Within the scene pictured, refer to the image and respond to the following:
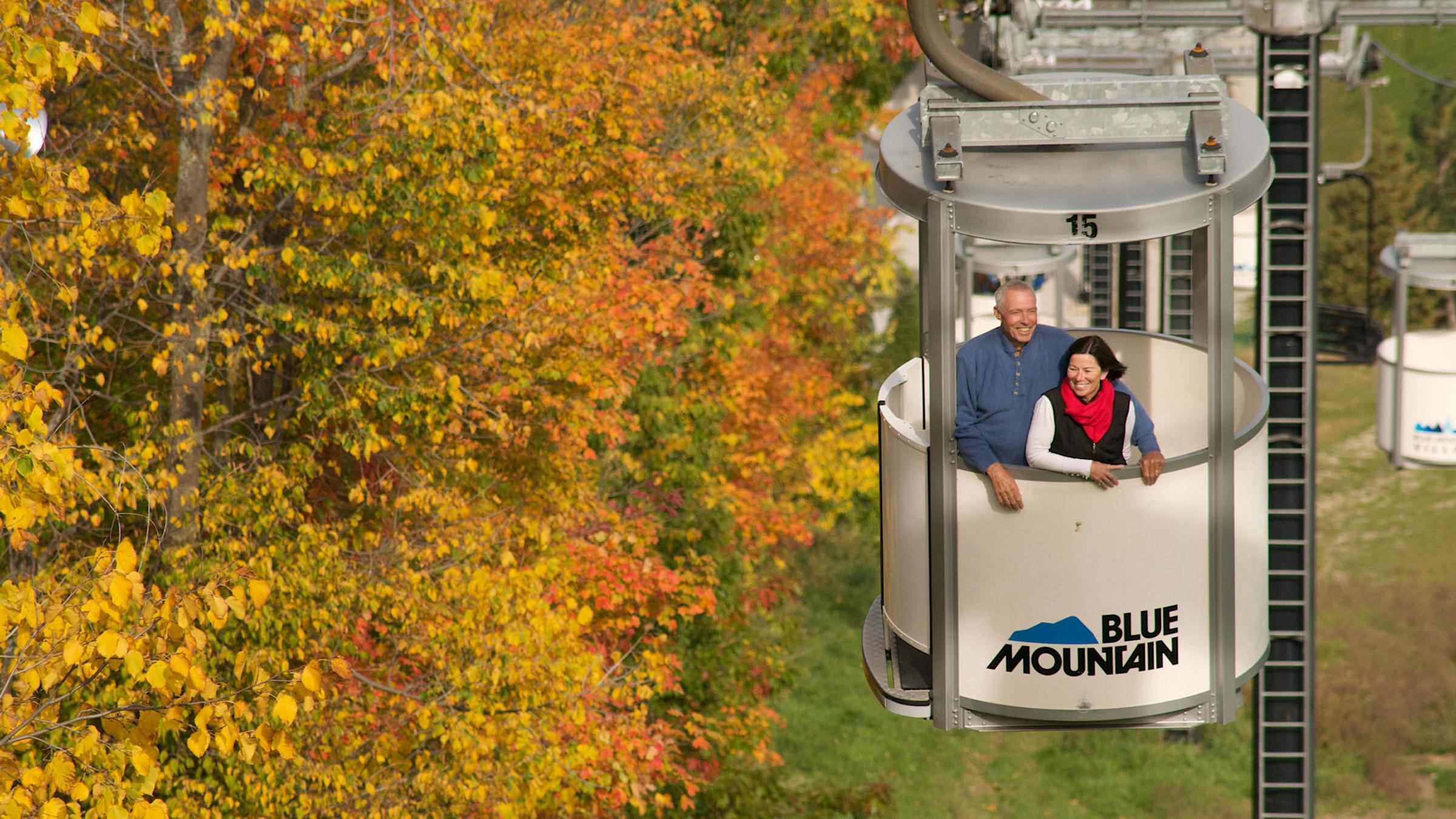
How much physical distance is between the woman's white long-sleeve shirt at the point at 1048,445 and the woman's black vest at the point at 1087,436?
15mm

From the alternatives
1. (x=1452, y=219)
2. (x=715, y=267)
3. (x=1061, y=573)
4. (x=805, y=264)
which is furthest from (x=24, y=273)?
(x=1452, y=219)

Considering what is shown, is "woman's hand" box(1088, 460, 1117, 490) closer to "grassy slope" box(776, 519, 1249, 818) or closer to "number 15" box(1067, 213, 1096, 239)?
"number 15" box(1067, 213, 1096, 239)

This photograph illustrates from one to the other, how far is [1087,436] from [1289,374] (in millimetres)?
6498

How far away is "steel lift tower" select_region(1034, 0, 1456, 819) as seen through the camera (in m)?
11.7

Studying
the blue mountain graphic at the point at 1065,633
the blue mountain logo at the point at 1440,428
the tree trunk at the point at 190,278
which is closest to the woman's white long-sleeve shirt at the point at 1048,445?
the blue mountain graphic at the point at 1065,633

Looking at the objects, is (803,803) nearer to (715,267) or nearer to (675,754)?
(675,754)

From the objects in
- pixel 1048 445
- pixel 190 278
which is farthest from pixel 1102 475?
pixel 190 278

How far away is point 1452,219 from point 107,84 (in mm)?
54802

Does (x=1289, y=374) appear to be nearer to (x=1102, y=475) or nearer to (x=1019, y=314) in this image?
(x=1019, y=314)

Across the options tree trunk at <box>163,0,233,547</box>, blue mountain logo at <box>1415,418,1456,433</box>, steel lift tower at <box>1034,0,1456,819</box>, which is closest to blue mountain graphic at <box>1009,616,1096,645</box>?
tree trunk at <box>163,0,233,547</box>

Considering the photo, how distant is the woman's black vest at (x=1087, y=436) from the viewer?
6.12m

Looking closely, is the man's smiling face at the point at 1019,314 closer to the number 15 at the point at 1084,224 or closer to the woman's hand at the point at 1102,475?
the number 15 at the point at 1084,224

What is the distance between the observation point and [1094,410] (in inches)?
243

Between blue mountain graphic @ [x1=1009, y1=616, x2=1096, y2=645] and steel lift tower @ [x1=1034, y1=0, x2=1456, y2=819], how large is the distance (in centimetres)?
611
